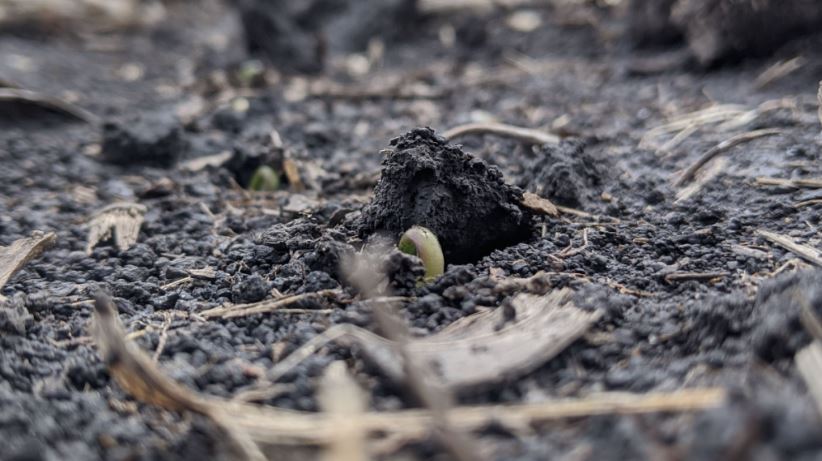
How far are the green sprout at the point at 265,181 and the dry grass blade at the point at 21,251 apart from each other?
0.75m

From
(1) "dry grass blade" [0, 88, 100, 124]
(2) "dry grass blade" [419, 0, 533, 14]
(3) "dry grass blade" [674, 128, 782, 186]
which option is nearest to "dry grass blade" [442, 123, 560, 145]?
(3) "dry grass blade" [674, 128, 782, 186]

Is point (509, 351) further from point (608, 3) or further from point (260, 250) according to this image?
point (608, 3)

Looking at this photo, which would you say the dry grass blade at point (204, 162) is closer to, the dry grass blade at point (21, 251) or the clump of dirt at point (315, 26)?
the dry grass blade at point (21, 251)

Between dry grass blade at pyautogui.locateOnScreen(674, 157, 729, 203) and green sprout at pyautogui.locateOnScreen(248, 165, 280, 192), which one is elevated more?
green sprout at pyautogui.locateOnScreen(248, 165, 280, 192)

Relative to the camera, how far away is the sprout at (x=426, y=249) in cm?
176

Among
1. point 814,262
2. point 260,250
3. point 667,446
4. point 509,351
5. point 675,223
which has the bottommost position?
point 667,446

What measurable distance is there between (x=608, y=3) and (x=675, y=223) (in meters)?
3.67

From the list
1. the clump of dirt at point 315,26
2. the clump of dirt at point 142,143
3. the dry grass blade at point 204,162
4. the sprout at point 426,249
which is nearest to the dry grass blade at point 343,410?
the sprout at point 426,249

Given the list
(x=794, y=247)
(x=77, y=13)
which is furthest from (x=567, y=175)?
(x=77, y=13)

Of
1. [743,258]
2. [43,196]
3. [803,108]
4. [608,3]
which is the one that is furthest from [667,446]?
[608,3]

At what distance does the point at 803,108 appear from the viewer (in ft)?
9.32

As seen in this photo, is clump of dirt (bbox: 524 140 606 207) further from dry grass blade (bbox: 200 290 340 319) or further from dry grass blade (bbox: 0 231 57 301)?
dry grass blade (bbox: 0 231 57 301)

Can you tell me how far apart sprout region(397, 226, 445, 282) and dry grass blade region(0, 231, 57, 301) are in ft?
3.56

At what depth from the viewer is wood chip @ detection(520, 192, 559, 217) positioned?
6.79 ft
